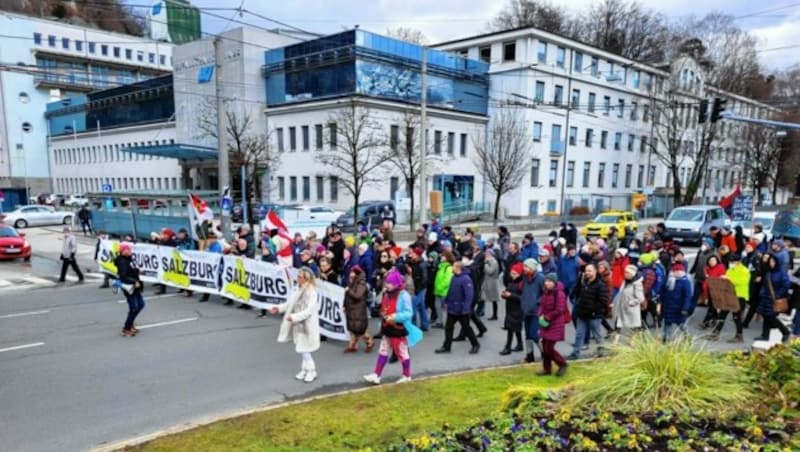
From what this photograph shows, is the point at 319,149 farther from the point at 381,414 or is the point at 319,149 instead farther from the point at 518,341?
the point at 381,414

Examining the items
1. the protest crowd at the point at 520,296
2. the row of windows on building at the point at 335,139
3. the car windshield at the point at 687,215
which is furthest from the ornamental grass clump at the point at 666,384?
the row of windows on building at the point at 335,139

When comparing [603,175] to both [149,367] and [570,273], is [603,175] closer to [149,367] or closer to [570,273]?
[570,273]

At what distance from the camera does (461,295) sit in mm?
8227

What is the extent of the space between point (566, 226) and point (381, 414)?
12441mm

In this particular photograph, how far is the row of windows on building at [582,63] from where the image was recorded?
42781mm

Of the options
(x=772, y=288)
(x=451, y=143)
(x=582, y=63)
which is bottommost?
(x=772, y=288)

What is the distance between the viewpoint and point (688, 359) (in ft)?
15.7

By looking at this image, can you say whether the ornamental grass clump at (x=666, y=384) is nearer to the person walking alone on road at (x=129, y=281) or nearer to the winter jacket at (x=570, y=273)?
the winter jacket at (x=570, y=273)

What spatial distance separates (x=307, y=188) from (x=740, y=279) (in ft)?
112

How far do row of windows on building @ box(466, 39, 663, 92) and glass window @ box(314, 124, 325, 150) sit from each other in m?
17.7

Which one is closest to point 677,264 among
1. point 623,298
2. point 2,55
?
point 623,298

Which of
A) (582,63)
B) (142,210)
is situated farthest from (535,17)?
(142,210)

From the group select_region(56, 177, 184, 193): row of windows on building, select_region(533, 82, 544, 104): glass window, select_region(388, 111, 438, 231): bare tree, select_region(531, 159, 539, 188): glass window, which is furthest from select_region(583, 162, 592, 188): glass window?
select_region(56, 177, 184, 193): row of windows on building

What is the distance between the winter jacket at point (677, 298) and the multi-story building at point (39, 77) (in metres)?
67.1
